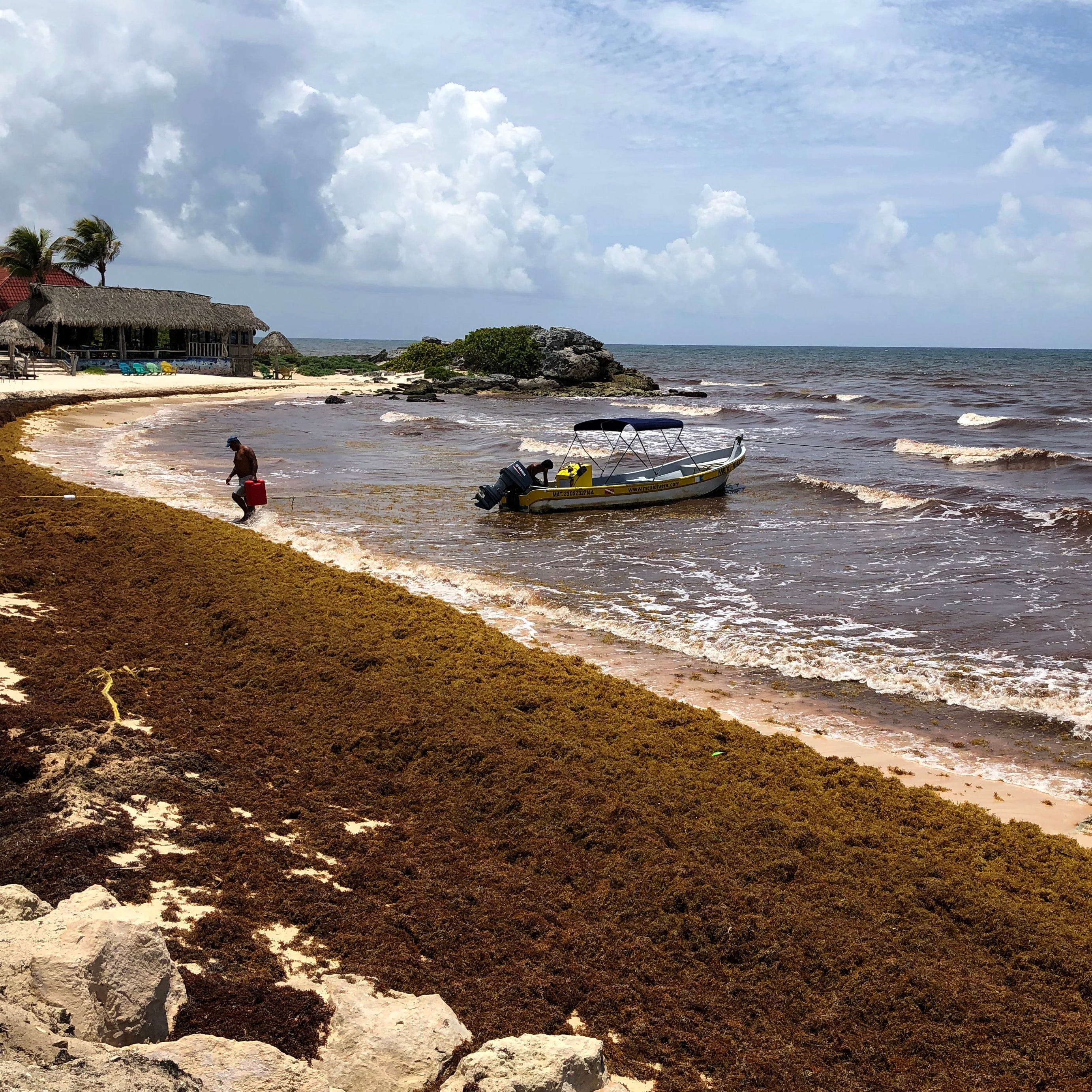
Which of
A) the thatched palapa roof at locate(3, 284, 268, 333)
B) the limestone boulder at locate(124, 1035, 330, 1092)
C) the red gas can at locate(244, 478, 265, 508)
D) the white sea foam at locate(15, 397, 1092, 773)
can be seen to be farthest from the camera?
the thatched palapa roof at locate(3, 284, 268, 333)

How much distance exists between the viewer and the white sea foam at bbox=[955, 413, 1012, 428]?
41.7 metres

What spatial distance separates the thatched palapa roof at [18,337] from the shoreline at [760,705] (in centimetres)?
3401

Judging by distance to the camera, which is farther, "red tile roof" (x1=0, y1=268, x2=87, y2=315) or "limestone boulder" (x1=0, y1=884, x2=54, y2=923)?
"red tile roof" (x1=0, y1=268, x2=87, y2=315)

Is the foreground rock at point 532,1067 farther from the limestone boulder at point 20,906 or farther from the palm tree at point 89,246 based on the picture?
the palm tree at point 89,246

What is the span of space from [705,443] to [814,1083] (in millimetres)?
32313

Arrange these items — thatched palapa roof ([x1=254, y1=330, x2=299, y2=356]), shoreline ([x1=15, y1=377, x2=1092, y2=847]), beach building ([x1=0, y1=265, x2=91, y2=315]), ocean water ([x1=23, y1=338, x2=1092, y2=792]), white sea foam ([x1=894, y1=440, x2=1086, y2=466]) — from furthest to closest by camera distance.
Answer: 1. thatched palapa roof ([x1=254, y1=330, x2=299, y2=356])
2. beach building ([x1=0, y1=265, x2=91, y2=315])
3. white sea foam ([x1=894, y1=440, x2=1086, y2=466])
4. ocean water ([x1=23, y1=338, x2=1092, y2=792])
5. shoreline ([x1=15, y1=377, x2=1092, y2=847])

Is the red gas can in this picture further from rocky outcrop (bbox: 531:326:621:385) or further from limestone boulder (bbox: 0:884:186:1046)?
rocky outcrop (bbox: 531:326:621:385)

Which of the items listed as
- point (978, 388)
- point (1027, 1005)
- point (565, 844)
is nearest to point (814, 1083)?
point (1027, 1005)

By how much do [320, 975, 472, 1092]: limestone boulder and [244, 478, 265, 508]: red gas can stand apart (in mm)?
13590

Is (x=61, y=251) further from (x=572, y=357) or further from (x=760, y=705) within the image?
(x=760, y=705)

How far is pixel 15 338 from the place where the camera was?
1620 inches

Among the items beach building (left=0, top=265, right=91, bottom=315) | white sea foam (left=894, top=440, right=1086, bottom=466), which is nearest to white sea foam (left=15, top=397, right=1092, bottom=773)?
white sea foam (left=894, top=440, right=1086, bottom=466)

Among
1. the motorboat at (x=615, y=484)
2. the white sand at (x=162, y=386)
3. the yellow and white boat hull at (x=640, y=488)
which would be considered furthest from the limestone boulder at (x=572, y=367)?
the yellow and white boat hull at (x=640, y=488)

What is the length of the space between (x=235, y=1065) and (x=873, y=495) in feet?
71.8
